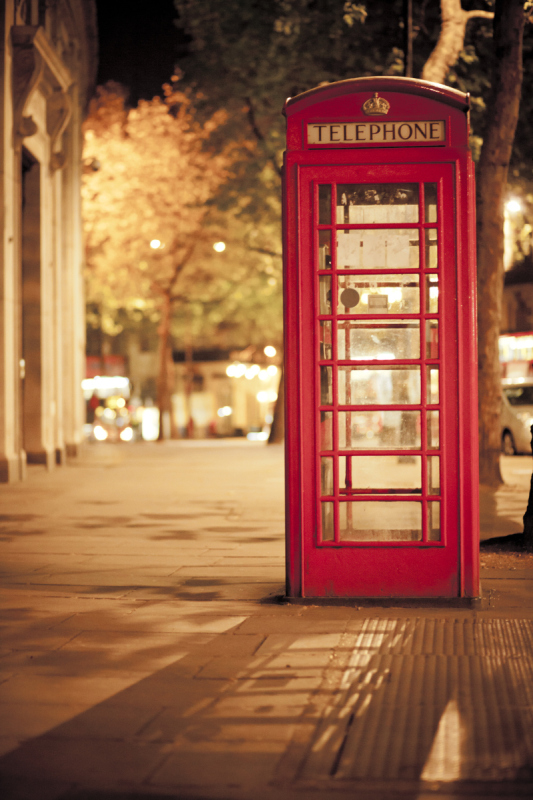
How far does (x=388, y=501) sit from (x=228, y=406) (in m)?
55.3

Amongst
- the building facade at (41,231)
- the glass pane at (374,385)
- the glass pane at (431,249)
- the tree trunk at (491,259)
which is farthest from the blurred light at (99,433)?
the glass pane at (431,249)

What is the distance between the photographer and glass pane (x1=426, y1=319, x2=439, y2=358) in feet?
20.1

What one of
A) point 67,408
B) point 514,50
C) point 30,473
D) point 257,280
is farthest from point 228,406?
point 514,50

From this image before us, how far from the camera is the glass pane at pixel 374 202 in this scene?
6.14 m

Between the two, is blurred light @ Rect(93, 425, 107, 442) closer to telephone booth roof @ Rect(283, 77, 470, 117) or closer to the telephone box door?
the telephone box door

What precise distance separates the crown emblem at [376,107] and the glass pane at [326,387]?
1578 millimetres

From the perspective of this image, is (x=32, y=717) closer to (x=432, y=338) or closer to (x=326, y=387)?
(x=326, y=387)

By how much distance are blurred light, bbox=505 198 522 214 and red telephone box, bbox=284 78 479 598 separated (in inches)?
624

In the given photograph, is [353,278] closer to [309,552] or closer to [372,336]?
[372,336]

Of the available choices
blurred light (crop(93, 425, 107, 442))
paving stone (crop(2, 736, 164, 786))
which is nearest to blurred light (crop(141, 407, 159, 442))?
blurred light (crop(93, 425, 107, 442))

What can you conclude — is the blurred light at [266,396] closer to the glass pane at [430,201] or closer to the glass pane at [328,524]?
the glass pane at [328,524]

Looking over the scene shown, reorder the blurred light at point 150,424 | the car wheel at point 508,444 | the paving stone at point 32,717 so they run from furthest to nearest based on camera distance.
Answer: the blurred light at point 150,424 < the car wheel at point 508,444 < the paving stone at point 32,717

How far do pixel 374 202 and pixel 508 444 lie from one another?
62.5 feet

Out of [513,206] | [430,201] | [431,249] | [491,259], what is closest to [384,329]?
[431,249]
